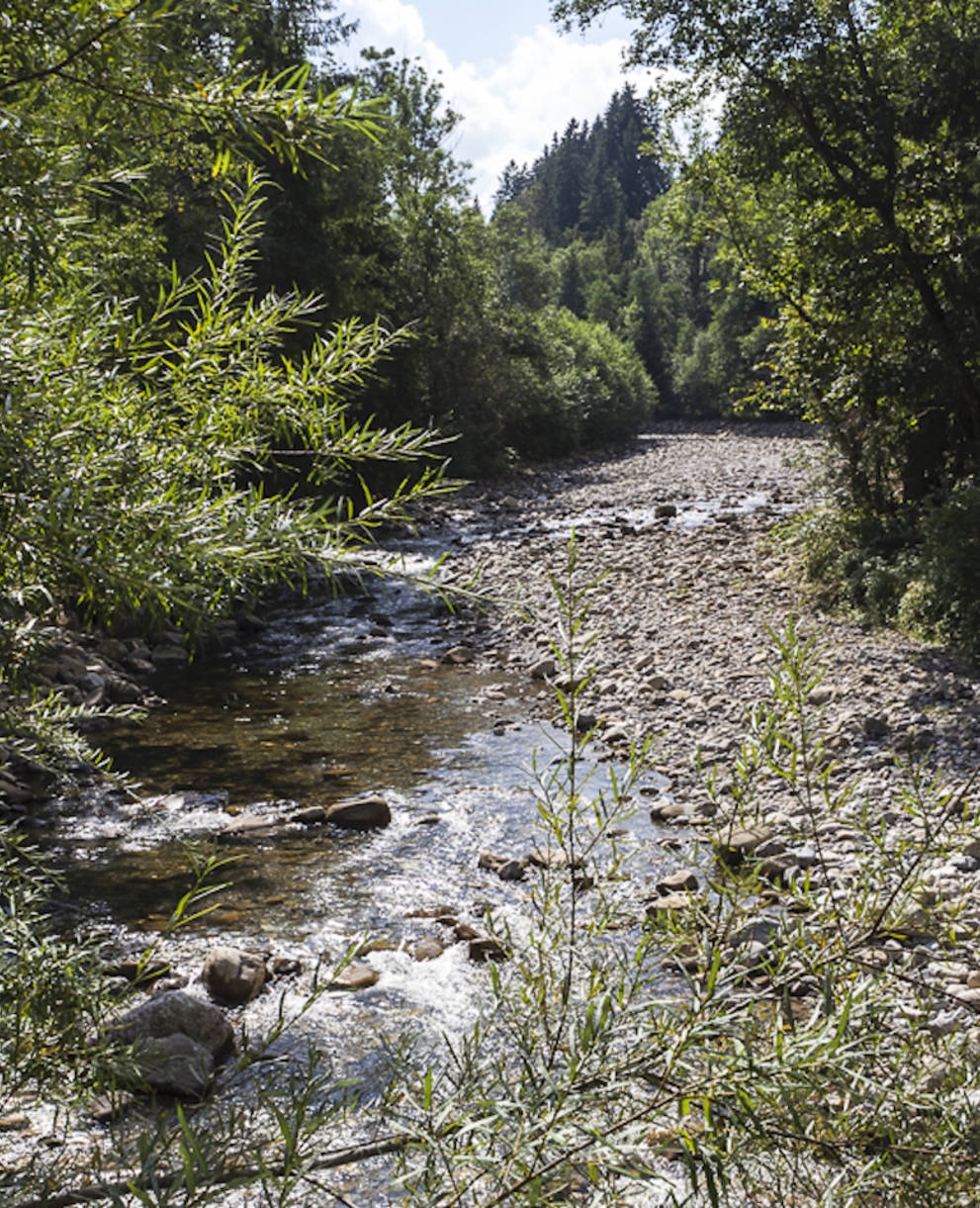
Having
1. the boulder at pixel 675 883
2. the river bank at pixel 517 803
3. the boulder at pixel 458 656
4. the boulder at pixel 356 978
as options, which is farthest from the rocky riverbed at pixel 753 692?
the boulder at pixel 356 978

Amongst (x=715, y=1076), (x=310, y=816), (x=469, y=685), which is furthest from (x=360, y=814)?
(x=715, y=1076)

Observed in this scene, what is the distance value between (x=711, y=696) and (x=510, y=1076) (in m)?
6.10

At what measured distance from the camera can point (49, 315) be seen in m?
2.06

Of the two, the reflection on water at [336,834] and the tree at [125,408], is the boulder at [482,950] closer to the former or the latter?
the reflection on water at [336,834]

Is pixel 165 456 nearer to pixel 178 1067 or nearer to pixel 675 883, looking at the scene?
pixel 178 1067

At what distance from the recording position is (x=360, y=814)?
23.5 feet

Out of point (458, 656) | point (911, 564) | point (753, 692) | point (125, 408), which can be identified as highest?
point (125, 408)

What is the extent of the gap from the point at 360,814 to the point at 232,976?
2356 mm

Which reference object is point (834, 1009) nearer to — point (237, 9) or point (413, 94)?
point (237, 9)

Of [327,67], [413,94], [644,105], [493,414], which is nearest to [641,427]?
[413,94]

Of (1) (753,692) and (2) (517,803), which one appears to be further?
(1) (753,692)

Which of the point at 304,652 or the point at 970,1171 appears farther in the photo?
the point at 304,652

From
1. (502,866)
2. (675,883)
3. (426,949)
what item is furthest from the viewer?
(502,866)

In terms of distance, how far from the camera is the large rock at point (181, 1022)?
4.22 m
